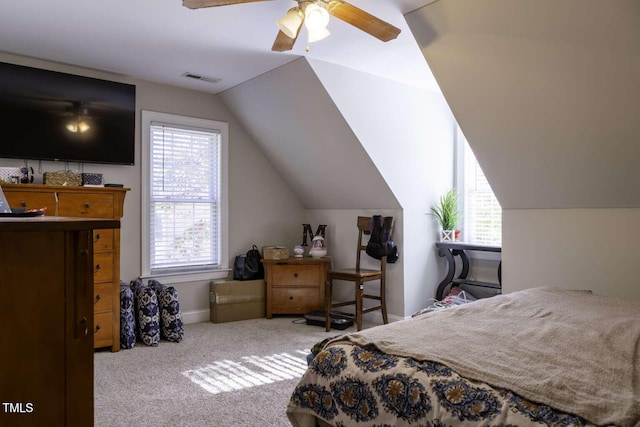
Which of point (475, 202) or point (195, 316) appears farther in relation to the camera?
point (475, 202)

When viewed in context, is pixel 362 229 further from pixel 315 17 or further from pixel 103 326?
pixel 315 17

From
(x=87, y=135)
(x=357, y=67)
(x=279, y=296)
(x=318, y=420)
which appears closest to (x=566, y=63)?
(x=357, y=67)

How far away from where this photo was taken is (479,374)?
4.58 ft

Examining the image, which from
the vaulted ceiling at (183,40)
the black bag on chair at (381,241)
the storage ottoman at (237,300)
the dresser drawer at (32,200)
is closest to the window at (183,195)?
the storage ottoman at (237,300)

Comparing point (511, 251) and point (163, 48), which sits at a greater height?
point (163, 48)

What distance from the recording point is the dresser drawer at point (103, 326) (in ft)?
11.7

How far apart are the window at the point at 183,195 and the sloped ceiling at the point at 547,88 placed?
2626 mm

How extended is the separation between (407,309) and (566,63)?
8.94 ft

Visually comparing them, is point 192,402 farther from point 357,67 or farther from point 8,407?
point 357,67

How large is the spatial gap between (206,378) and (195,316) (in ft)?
5.55

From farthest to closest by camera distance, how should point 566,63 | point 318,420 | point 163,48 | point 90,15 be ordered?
point 163,48 → point 90,15 → point 566,63 → point 318,420

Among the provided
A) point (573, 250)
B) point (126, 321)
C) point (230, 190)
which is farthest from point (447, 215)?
point (126, 321)

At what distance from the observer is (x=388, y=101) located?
14.3 feet

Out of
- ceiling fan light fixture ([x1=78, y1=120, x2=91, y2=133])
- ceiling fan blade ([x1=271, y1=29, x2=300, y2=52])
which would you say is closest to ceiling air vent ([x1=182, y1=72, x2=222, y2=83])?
ceiling fan light fixture ([x1=78, y1=120, x2=91, y2=133])
